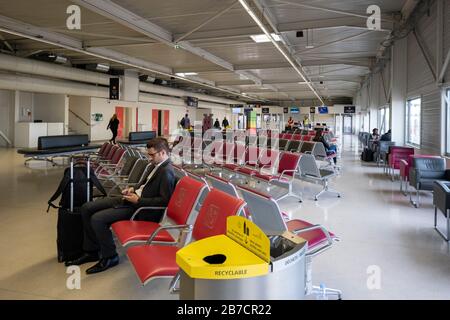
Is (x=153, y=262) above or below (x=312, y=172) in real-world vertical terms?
below

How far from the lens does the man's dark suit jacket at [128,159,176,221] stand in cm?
332

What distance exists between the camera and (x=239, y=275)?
1448 millimetres

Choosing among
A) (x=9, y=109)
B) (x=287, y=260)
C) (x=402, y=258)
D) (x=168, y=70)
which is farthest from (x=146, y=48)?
(x=287, y=260)

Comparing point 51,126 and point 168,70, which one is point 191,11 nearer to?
point 168,70

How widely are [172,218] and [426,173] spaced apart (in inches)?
189

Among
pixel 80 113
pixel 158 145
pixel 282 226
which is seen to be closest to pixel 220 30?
pixel 158 145

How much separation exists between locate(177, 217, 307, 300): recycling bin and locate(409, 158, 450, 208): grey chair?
5044mm

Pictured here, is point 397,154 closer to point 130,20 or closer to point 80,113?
point 130,20

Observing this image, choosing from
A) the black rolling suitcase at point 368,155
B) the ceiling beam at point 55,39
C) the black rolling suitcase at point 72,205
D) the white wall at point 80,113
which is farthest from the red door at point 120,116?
the black rolling suitcase at point 72,205

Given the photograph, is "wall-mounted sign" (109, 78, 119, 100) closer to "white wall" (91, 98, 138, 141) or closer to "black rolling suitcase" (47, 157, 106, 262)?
"white wall" (91, 98, 138, 141)

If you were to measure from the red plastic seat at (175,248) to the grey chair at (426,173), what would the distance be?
4450mm

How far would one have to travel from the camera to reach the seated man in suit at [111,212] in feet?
10.5

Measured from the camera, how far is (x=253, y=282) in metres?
1.46
